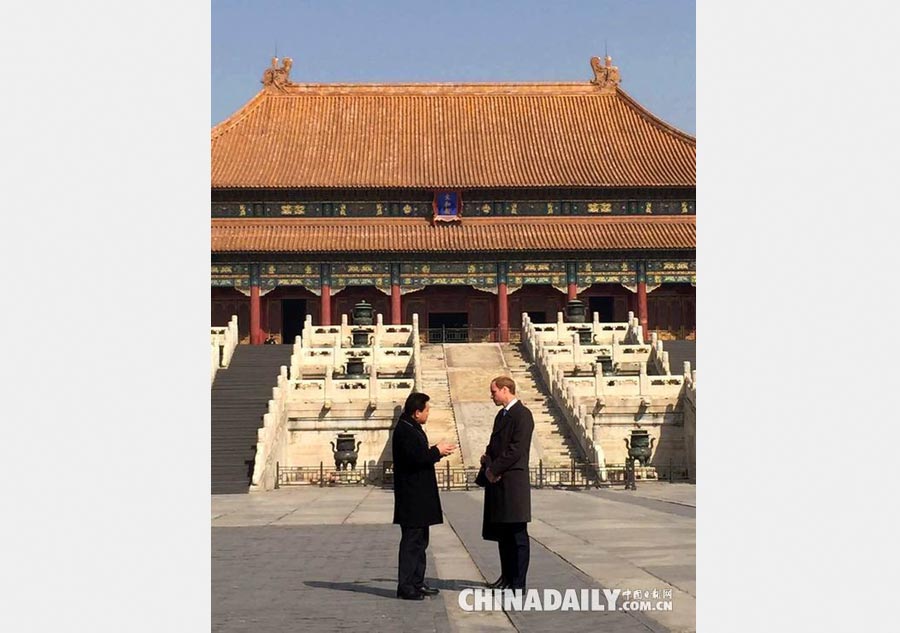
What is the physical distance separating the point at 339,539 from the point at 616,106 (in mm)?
43405

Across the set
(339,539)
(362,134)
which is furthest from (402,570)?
(362,134)

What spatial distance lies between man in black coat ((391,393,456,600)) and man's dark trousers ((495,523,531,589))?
0.53 metres

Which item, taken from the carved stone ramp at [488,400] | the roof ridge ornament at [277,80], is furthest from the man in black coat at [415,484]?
the roof ridge ornament at [277,80]

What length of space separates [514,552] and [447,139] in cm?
4468

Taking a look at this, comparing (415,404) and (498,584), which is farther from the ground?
(415,404)

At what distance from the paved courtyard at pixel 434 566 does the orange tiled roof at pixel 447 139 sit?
32.7 metres

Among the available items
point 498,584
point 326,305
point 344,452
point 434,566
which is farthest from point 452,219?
point 498,584

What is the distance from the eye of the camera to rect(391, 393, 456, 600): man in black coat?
10211 mm

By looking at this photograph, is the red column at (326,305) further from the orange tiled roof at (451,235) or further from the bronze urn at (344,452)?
Answer: the bronze urn at (344,452)

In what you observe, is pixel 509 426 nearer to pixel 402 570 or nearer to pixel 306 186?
pixel 402 570

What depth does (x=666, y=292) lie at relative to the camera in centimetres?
5031

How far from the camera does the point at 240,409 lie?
2991cm

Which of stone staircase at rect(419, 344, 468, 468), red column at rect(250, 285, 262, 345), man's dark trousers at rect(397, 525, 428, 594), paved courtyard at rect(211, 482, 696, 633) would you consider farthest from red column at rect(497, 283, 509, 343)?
man's dark trousers at rect(397, 525, 428, 594)

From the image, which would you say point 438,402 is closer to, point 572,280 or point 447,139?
point 572,280
